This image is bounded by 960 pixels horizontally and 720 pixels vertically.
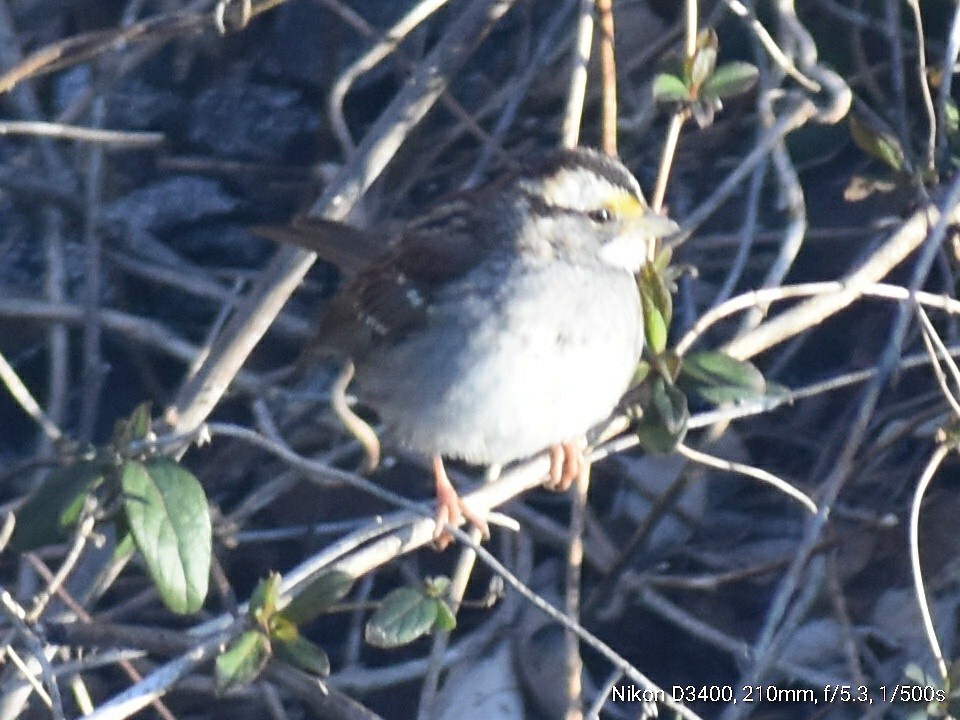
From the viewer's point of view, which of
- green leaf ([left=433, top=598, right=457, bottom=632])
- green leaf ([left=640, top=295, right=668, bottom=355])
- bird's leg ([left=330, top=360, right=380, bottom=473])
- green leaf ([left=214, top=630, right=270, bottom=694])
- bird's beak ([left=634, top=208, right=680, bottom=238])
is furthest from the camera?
bird's leg ([left=330, top=360, right=380, bottom=473])

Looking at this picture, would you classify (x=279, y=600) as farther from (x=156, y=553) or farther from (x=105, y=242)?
(x=105, y=242)

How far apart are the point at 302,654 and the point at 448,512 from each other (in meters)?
0.56

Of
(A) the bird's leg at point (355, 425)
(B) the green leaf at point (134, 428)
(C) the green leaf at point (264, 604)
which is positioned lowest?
(A) the bird's leg at point (355, 425)

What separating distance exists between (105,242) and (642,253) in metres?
1.27

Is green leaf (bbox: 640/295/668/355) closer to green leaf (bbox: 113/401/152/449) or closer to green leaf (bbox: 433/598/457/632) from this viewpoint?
green leaf (bbox: 433/598/457/632)

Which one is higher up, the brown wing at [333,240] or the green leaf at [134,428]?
the green leaf at [134,428]

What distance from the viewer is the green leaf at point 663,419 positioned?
245cm

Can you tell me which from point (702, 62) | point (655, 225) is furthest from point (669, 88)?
point (655, 225)

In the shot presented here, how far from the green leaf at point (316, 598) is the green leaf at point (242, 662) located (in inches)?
2.1

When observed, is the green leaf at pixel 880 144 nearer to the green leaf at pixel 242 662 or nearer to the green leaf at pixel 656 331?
the green leaf at pixel 656 331

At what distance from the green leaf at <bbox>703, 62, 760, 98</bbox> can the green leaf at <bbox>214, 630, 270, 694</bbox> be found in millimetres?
1179

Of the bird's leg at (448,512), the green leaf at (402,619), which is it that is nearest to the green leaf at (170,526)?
the green leaf at (402,619)

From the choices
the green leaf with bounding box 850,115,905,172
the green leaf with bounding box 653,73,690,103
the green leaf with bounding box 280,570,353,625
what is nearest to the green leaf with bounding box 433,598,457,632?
the green leaf with bounding box 280,570,353,625

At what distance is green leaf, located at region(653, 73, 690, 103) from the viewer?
8.69ft
